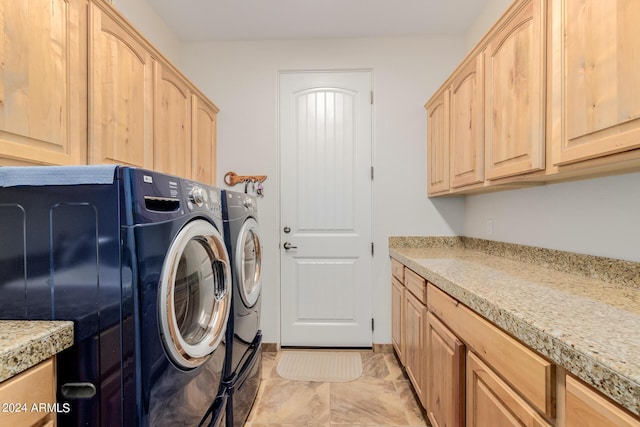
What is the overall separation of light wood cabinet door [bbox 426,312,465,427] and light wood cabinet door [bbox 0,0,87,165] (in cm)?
169

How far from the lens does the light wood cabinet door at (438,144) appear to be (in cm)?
210

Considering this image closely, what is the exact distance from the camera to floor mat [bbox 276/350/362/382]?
2117 millimetres

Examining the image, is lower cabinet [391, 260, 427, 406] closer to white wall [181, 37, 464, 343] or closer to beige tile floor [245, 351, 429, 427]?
beige tile floor [245, 351, 429, 427]

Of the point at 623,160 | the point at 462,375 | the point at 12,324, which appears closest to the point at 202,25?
the point at 12,324

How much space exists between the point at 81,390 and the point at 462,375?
4.24 feet

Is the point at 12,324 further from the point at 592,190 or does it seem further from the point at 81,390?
the point at 592,190

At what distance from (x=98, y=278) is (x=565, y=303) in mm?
1384

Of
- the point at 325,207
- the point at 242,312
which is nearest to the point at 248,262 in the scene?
the point at 242,312

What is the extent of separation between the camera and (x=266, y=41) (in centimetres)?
259

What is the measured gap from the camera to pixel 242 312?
1596 mm

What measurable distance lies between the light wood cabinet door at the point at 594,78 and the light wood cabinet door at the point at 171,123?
6.16ft

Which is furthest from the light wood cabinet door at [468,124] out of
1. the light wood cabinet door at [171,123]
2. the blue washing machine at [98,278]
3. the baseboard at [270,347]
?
the baseboard at [270,347]

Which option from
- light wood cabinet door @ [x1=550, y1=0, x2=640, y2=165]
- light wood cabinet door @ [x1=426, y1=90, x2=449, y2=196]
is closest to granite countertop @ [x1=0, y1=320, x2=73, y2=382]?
light wood cabinet door @ [x1=550, y1=0, x2=640, y2=165]

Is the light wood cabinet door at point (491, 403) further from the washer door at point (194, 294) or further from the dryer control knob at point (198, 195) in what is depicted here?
the dryer control knob at point (198, 195)
